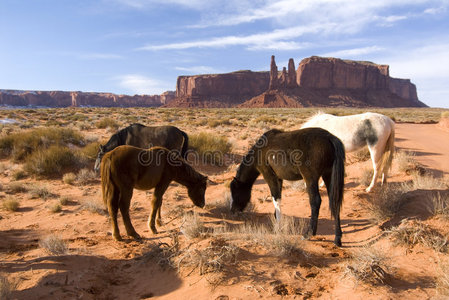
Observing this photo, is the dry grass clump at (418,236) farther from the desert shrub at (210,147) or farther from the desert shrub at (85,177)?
the desert shrub at (85,177)

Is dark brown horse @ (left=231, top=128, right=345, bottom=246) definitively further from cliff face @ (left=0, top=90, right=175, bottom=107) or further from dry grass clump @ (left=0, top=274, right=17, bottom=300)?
cliff face @ (left=0, top=90, right=175, bottom=107)

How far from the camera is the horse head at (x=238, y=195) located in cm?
578

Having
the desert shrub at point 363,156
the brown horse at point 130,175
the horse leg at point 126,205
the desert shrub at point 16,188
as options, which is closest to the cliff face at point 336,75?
the desert shrub at point 363,156

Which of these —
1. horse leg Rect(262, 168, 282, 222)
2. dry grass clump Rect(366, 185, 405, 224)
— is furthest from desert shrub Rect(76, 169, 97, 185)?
dry grass clump Rect(366, 185, 405, 224)

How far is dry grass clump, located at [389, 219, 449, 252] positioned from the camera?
12.1 ft

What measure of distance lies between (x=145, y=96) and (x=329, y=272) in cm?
18842

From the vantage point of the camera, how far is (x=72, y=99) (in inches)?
6181

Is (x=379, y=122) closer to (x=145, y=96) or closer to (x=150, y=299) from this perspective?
(x=150, y=299)

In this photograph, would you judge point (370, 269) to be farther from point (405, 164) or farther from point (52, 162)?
point (52, 162)

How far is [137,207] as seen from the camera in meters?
7.27

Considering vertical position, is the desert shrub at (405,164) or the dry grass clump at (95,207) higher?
the desert shrub at (405,164)

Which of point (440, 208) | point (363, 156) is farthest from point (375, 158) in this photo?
point (363, 156)

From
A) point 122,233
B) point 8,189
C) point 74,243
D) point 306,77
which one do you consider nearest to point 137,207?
point 122,233

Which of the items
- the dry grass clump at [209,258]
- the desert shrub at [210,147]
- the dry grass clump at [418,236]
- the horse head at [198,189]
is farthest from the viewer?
the desert shrub at [210,147]
